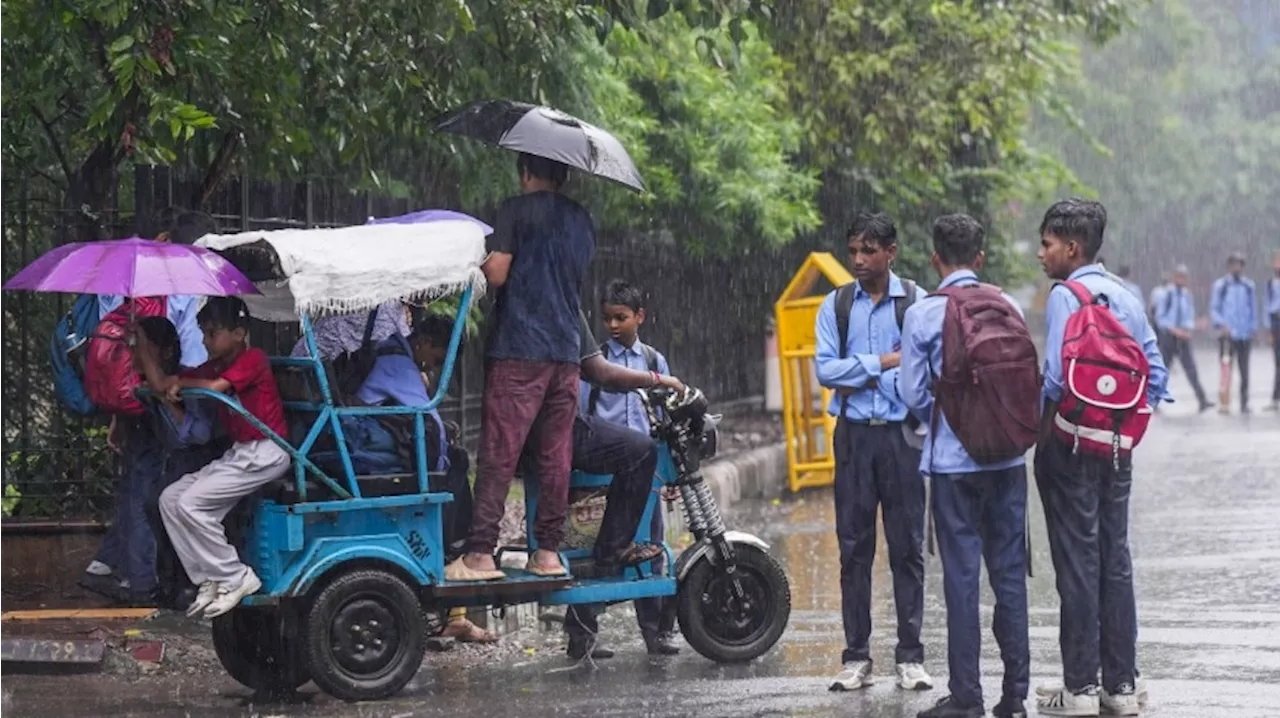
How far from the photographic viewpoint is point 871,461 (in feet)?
26.0

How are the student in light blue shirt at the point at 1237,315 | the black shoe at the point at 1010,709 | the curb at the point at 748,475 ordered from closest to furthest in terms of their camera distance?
the black shoe at the point at 1010,709
the curb at the point at 748,475
the student in light blue shirt at the point at 1237,315

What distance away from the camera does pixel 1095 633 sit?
7.29m

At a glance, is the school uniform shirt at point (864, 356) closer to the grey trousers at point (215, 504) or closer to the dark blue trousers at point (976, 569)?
the dark blue trousers at point (976, 569)

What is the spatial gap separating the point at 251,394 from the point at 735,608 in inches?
88.8

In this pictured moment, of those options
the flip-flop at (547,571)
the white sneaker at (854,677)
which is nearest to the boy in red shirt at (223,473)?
the flip-flop at (547,571)

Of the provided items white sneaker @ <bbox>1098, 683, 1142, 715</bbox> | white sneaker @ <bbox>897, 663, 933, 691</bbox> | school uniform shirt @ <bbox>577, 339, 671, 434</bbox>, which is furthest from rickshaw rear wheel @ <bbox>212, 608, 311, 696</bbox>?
white sneaker @ <bbox>1098, 683, 1142, 715</bbox>

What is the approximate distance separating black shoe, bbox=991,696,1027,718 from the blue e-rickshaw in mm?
1684

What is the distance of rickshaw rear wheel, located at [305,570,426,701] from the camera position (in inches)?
303

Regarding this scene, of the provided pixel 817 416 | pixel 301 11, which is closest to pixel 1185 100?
pixel 817 416

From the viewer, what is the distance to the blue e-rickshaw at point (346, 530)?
25.0 ft

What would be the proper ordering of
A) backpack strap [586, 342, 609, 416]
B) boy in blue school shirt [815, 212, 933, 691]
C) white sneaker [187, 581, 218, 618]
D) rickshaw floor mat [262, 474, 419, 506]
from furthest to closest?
backpack strap [586, 342, 609, 416]
boy in blue school shirt [815, 212, 933, 691]
rickshaw floor mat [262, 474, 419, 506]
white sneaker [187, 581, 218, 618]

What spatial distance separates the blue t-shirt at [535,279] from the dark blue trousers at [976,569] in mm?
1649

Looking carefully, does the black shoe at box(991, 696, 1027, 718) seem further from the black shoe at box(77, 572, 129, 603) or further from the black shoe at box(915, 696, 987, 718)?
the black shoe at box(77, 572, 129, 603)

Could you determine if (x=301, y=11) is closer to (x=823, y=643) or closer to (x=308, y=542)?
(x=308, y=542)
